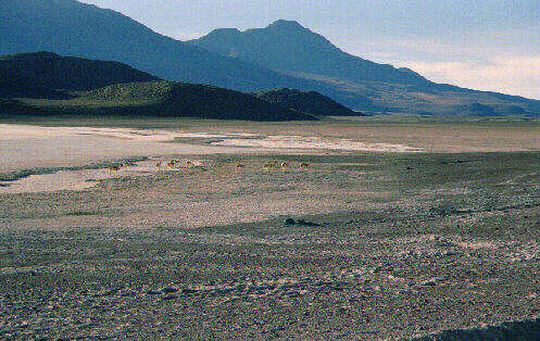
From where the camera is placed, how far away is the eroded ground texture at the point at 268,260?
7.36 m

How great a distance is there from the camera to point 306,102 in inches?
5600

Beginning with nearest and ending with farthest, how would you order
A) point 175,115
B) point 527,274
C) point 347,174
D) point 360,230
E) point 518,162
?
1. point 527,274
2. point 360,230
3. point 347,174
4. point 518,162
5. point 175,115

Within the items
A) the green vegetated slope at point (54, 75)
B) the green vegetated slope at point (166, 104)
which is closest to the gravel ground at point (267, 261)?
the green vegetated slope at point (166, 104)

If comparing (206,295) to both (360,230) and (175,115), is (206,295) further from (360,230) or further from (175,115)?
(175,115)

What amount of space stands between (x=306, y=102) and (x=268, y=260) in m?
133

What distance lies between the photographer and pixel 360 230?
12.7 m

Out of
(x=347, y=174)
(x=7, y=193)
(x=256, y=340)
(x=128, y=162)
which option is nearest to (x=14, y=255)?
(x=256, y=340)

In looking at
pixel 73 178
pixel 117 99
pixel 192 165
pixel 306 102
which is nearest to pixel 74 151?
pixel 192 165

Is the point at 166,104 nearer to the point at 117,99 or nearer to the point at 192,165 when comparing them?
the point at 117,99

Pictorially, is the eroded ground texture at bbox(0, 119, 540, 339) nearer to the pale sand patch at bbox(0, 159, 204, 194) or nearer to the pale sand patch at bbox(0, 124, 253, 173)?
the pale sand patch at bbox(0, 159, 204, 194)

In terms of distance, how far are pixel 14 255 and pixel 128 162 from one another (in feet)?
57.5

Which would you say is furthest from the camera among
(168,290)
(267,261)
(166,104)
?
(166,104)

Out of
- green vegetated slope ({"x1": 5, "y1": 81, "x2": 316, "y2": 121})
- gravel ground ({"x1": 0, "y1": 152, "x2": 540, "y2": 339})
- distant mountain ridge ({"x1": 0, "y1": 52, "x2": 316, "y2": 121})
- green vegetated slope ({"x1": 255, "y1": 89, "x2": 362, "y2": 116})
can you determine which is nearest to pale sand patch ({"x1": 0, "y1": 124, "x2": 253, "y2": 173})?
gravel ground ({"x1": 0, "y1": 152, "x2": 540, "y2": 339})

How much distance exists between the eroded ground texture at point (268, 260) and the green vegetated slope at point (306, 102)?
121 meters
